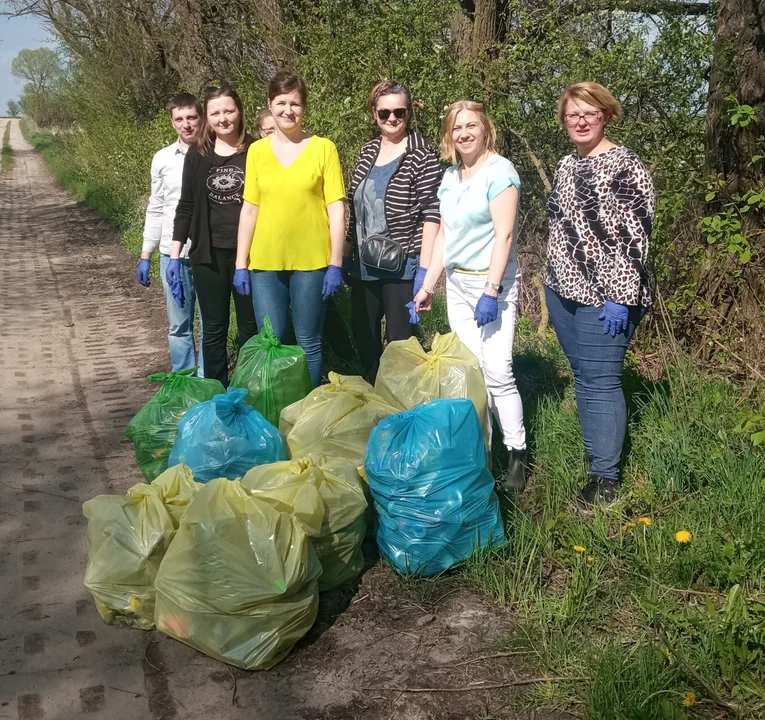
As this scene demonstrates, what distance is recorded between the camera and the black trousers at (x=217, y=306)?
465cm

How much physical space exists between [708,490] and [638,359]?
1.51 meters

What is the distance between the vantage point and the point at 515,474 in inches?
153

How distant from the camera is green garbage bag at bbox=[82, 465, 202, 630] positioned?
2.93m

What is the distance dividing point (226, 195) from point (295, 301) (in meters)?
0.70

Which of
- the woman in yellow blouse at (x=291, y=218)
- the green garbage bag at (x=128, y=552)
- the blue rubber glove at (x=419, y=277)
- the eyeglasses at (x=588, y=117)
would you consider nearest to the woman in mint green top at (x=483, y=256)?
the blue rubber glove at (x=419, y=277)

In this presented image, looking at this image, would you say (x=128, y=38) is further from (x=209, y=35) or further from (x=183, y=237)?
(x=183, y=237)

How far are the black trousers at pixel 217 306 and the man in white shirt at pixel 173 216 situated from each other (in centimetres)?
16

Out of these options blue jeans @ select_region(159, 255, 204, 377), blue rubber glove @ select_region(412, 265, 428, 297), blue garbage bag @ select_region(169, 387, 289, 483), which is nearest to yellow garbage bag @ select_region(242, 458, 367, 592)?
blue garbage bag @ select_region(169, 387, 289, 483)

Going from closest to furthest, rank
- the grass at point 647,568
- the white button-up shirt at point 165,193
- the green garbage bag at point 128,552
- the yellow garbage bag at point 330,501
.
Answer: the grass at point 647,568, the green garbage bag at point 128,552, the yellow garbage bag at point 330,501, the white button-up shirt at point 165,193

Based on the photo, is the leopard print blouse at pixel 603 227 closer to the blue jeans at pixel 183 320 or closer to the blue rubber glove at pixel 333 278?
the blue rubber glove at pixel 333 278

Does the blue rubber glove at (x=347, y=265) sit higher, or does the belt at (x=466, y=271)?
the belt at (x=466, y=271)

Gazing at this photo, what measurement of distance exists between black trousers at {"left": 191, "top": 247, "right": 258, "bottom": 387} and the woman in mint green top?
1202 millimetres

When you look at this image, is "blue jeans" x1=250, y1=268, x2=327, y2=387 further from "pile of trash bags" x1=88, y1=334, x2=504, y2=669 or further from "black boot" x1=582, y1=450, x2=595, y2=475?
"black boot" x1=582, y1=450, x2=595, y2=475

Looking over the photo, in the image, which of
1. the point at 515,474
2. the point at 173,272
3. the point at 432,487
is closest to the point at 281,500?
the point at 432,487
